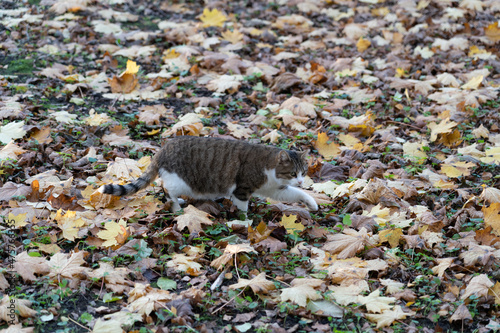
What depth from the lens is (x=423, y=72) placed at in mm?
7727

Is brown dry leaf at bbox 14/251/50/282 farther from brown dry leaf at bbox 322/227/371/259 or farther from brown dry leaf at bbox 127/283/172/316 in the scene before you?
brown dry leaf at bbox 322/227/371/259

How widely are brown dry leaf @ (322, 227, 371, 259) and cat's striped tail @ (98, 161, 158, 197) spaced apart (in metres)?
1.73

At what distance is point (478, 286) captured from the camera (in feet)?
11.5

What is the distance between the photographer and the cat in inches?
186

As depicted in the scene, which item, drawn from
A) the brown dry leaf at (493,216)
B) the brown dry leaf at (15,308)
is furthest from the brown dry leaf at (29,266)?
the brown dry leaf at (493,216)

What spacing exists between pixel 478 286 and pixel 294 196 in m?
1.88

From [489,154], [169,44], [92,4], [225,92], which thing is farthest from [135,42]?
[489,154]

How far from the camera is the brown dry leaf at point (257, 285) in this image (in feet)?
11.4

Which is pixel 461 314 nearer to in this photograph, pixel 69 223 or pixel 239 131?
pixel 69 223

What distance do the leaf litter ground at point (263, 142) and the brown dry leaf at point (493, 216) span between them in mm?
25

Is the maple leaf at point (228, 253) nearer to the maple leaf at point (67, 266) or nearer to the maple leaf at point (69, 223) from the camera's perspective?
the maple leaf at point (67, 266)

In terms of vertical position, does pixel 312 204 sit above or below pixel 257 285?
below

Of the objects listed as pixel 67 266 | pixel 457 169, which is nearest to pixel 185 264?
pixel 67 266

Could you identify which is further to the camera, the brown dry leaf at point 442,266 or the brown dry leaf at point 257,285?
the brown dry leaf at point 442,266
